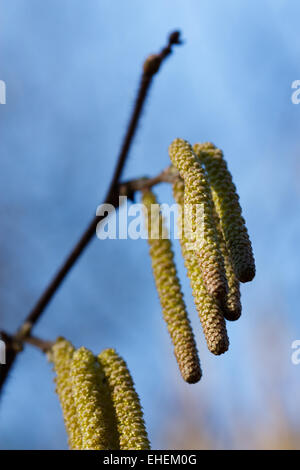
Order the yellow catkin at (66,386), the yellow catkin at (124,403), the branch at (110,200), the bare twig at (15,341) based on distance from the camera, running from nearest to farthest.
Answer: the yellow catkin at (124,403) < the yellow catkin at (66,386) < the branch at (110,200) < the bare twig at (15,341)

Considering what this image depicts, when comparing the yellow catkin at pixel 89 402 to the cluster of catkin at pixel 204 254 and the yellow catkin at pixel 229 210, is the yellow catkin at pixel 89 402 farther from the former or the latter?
the yellow catkin at pixel 229 210

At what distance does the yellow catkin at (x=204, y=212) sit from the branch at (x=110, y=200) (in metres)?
0.31

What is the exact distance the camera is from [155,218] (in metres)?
2.29

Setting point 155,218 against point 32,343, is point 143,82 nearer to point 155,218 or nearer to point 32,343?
point 155,218

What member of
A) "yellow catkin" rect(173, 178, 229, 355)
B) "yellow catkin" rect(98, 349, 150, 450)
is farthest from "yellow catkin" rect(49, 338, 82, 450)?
"yellow catkin" rect(173, 178, 229, 355)

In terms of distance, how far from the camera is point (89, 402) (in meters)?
1.93

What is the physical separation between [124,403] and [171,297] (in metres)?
0.36

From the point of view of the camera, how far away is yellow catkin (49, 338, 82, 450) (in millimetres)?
2008

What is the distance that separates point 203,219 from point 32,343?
1166mm

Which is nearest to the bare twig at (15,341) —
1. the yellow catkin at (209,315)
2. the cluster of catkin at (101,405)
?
the cluster of catkin at (101,405)

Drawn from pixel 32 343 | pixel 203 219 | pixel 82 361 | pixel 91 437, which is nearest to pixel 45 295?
pixel 32 343

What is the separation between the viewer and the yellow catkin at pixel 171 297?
1.87 m

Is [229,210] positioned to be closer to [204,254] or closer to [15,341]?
[204,254]
